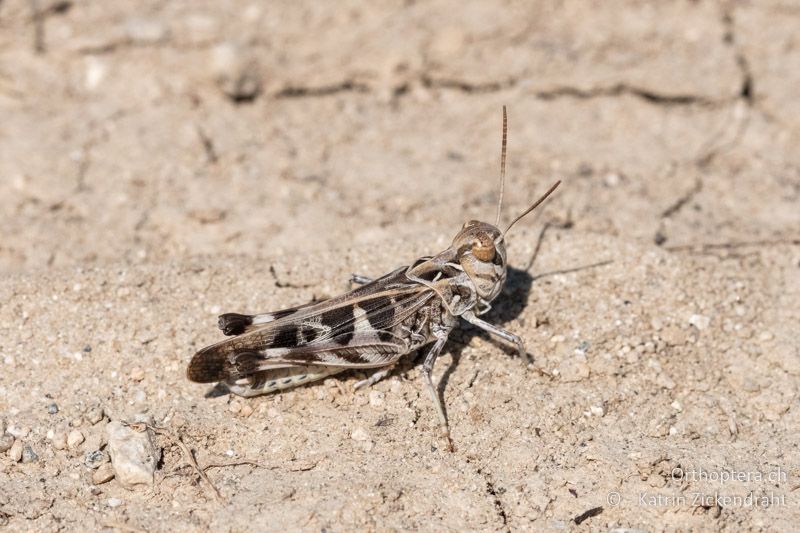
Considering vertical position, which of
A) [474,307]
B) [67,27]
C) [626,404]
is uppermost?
[67,27]

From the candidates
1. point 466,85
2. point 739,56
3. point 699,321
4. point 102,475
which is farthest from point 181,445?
point 739,56

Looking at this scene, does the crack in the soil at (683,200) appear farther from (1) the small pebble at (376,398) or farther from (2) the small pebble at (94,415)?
(2) the small pebble at (94,415)

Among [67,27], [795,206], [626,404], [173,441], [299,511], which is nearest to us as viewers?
[299,511]

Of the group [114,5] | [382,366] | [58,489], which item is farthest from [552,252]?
[114,5]

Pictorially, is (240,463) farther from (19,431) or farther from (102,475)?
(19,431)

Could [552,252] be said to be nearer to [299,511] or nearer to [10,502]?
[299,511]

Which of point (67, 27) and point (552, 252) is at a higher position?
point (67, 27)

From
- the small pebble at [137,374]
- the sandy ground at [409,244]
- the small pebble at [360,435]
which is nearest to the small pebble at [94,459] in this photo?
the sandy ground at [409,244]
